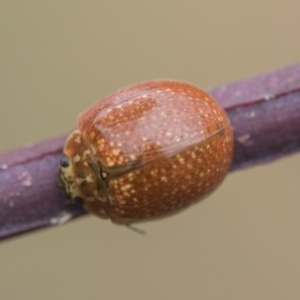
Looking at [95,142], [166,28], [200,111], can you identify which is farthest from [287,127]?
[166,28]

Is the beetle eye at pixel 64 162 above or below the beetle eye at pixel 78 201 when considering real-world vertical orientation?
above

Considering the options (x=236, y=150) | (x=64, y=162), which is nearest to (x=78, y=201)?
(x=64, y=162)

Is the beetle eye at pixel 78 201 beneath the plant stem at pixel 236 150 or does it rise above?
beneath

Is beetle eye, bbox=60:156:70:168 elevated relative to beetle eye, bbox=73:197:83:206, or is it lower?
elevated

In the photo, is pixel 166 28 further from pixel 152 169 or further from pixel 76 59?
pixel 152 169

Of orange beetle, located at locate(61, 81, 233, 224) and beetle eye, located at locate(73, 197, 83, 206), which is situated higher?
orange beetle, located at locate(61, 81, 233, 224)

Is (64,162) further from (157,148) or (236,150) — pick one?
(236,150)

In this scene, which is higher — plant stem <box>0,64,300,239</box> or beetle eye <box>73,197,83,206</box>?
plant stem <box>0,64,300,239</box>

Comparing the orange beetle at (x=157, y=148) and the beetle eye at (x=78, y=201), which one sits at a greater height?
the orange beetle at (x=157, y=148)
